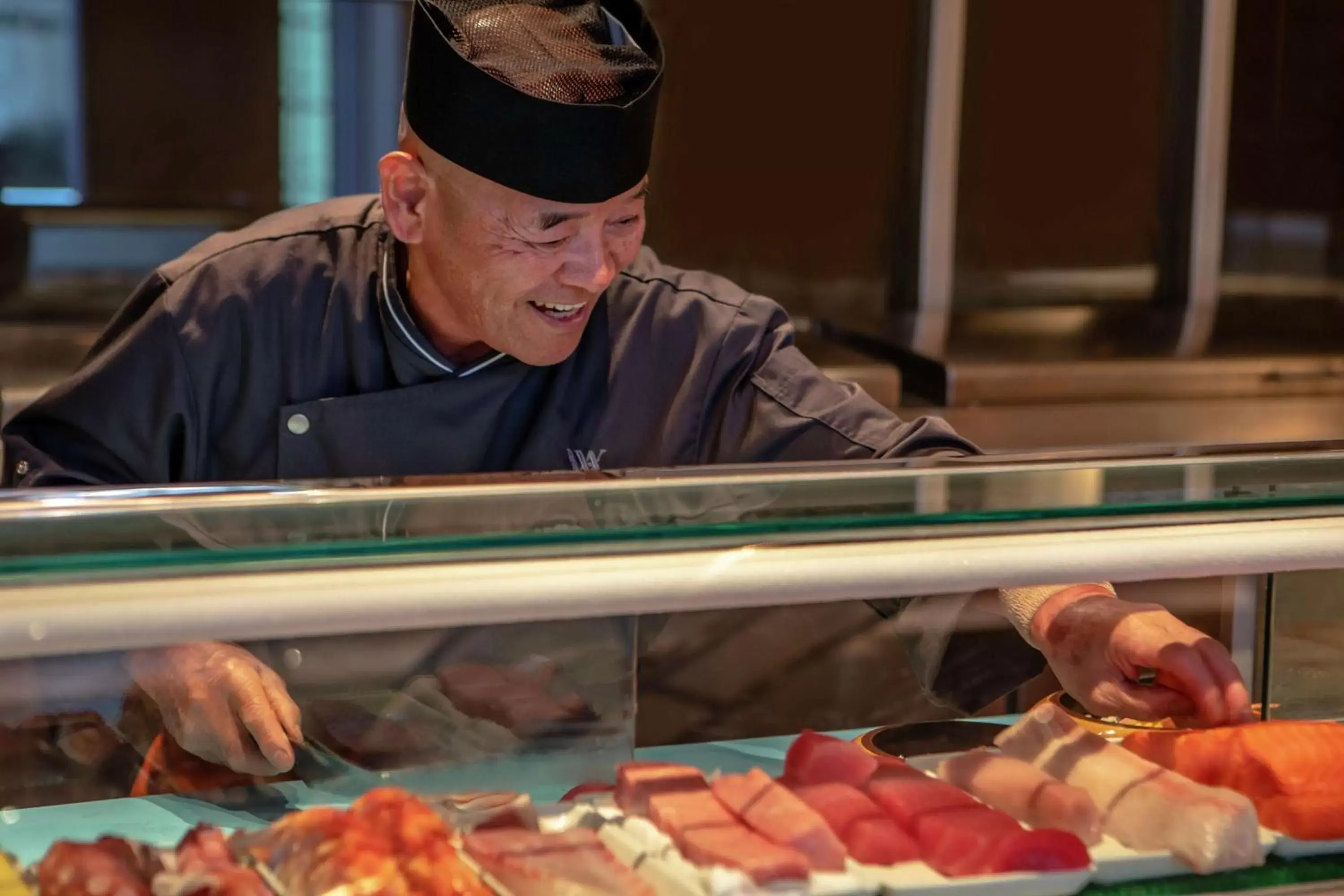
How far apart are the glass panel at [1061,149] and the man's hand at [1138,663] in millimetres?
2315

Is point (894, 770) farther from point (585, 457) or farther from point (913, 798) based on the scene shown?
point (585, 457)

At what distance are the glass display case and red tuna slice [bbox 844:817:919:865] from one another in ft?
0.03

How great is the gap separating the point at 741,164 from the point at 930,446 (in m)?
1.81

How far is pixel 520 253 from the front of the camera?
175 cm

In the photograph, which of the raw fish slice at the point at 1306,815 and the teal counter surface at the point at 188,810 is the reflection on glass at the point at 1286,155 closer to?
the raw fish slice at the point at 1306,815

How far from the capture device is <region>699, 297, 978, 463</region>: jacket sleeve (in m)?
1.91

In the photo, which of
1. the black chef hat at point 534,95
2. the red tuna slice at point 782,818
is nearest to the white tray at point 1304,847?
the red tuna slice at point 782,818

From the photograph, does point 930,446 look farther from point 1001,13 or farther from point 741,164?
point 1001,13

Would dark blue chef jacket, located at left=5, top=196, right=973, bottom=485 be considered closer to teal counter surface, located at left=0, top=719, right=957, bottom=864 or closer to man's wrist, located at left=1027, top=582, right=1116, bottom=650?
man's wrist, located at left=1027, top=582, right=1116, bottom=650

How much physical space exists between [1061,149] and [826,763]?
268cm

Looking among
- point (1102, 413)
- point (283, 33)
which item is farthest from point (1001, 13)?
point (283, 33)

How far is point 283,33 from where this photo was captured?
10.2ft

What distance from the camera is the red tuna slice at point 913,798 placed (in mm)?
1233

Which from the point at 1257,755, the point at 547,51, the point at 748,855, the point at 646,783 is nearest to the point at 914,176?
the point at 547,51
